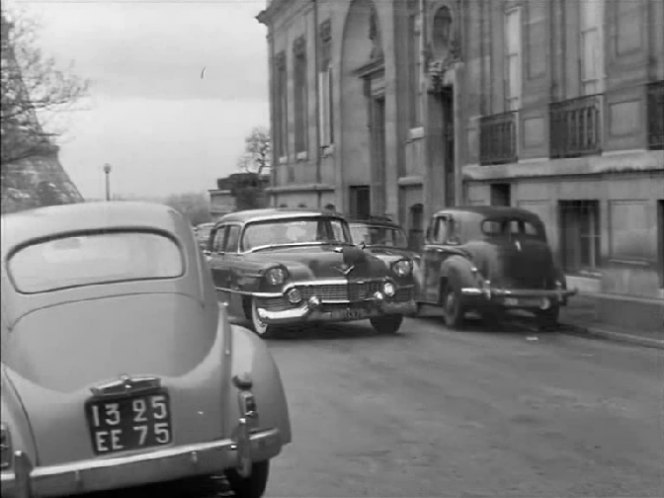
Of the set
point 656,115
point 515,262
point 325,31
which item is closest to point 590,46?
point 656,115

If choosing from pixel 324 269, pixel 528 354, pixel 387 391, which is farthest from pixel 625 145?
pixel 324 269

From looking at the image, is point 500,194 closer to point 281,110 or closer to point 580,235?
point 580,235

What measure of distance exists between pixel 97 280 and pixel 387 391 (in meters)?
3.47

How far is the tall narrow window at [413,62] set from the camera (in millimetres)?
10031

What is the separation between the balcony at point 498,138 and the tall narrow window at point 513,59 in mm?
268

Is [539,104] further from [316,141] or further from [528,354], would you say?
[316,141]

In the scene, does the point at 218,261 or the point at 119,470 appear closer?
the point at 119,470

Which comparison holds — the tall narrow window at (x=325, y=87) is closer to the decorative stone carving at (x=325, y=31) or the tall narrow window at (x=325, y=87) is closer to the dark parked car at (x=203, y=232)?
the decorative stone carving at (x=325, y=31)

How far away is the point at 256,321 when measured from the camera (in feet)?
17.4

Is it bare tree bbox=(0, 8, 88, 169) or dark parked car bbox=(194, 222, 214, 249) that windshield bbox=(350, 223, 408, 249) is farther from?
bare tree bbox=(0, 8, 88, 169)

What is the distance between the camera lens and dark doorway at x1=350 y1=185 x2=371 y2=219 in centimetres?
747

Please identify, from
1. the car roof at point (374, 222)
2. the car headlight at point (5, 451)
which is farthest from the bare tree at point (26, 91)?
the car roof at point (374, 222)

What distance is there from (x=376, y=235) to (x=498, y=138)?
50.6ft

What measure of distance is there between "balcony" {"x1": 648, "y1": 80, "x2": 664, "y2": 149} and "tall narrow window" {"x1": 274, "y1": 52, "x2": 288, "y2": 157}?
10145mm
